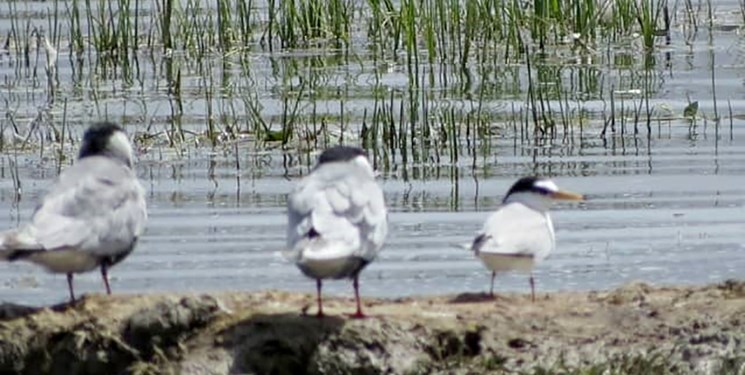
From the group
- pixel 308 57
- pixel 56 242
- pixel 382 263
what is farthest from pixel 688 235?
pixel 308 57

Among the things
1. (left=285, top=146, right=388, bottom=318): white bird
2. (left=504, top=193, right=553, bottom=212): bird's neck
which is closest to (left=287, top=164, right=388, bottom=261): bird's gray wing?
(left=285, top=146, right=388, bottom=318): white bird

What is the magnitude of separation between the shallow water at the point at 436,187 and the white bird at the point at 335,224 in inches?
71.0

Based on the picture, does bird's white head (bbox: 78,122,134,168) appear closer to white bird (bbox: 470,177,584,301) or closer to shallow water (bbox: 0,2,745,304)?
shallow water (bbox: 0,2,745,304)

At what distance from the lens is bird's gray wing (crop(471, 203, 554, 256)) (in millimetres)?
8492

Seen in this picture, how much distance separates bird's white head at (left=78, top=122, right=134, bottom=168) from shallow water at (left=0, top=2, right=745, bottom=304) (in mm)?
1124

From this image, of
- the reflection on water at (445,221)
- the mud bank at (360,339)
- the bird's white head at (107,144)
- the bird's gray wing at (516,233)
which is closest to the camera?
the mud bank at (360,339)

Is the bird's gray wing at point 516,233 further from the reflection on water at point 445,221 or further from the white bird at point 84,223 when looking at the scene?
the white bird at point 84,223

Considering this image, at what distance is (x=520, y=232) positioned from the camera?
8.66 metres

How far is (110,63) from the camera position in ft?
58.7

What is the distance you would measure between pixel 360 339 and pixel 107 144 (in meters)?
1.75

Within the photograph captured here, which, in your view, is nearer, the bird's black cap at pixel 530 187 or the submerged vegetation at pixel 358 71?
the bird's black cap at pixel 530 187

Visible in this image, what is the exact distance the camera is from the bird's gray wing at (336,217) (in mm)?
7559

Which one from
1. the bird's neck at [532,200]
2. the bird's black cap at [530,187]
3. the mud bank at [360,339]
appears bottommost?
the mud bank at [360,339]

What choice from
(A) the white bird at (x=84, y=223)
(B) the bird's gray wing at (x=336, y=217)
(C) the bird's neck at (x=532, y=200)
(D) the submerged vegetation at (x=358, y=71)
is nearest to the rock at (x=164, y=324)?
(A) the white bird at (x=84, y=223)
